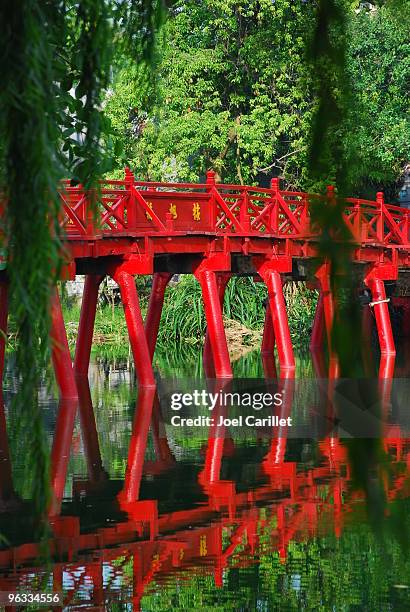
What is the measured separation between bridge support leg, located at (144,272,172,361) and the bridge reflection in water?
365 inches

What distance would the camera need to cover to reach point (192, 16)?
117 ft

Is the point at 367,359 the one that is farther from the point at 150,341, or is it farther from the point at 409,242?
the point at 409,242

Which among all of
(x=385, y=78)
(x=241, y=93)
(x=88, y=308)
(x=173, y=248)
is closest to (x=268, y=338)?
(x=88, y=308)

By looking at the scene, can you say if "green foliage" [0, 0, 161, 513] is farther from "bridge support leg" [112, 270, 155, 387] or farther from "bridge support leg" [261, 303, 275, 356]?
"bridge support leg" [261, 303, 275, 356]

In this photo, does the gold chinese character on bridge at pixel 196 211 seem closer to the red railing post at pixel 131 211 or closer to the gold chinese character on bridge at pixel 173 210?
the gold chinese character on bridge at pixel 173 210

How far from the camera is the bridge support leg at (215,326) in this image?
23500 mm

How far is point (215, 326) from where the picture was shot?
933 inches

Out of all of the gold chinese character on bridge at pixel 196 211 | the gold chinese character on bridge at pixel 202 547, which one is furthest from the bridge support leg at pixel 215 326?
the gold chinese character on bridge at pixel 202 547

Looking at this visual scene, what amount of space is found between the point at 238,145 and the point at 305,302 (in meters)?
5.11

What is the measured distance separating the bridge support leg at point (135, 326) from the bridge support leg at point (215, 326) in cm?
144

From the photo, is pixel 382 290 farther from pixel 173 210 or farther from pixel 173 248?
pixel 173 210

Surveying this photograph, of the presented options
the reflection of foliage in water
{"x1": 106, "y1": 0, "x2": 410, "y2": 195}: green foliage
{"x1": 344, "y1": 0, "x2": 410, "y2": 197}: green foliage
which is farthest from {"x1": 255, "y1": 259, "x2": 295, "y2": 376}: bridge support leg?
the reflection of foliage in water

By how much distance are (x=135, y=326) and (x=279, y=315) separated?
3896 millimetres

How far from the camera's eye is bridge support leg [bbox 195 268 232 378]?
23.5 meters
